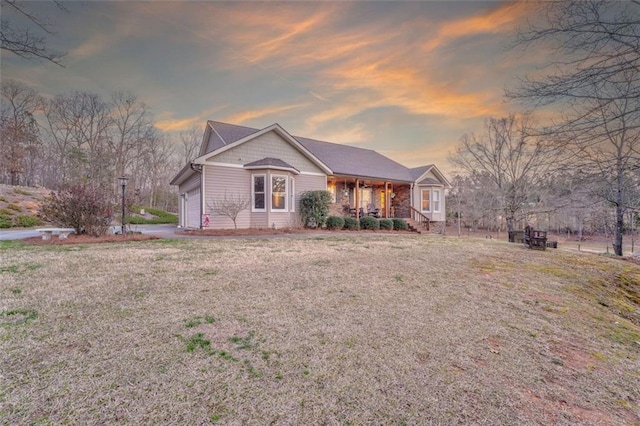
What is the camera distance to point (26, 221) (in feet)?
52.6

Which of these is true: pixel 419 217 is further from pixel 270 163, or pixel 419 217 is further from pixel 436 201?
pixel 270 163

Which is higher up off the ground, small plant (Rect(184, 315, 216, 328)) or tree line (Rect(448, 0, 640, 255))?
tree line (Rect(448, 0, 640, 255))

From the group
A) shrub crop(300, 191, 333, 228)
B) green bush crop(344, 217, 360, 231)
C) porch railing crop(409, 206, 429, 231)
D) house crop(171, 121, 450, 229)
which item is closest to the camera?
Result: house crop(171, 121, 450, 229)

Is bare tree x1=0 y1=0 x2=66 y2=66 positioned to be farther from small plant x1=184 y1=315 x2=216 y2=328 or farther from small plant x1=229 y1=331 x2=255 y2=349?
small plant x1=229 y1=331 x2=255 y2=349

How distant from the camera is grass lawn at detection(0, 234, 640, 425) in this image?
201cm

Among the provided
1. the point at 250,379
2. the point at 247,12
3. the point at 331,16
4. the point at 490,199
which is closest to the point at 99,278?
the point at 250,379

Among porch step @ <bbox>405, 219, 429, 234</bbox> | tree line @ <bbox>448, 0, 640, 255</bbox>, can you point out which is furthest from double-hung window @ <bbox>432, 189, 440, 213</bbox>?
tree line @ <bbox>448, 0, 640, 255</bbox>

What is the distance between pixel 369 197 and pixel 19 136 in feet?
102

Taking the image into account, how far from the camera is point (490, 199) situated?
2452 cm

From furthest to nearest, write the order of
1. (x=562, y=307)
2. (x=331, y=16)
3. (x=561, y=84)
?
(x=331, y=16)
(x=561, y=84)
(x=562, y=307)

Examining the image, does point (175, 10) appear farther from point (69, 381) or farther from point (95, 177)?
point (95, 177)

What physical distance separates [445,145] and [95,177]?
103 feet

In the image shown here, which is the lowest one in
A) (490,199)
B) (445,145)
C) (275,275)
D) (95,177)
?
(275,275)

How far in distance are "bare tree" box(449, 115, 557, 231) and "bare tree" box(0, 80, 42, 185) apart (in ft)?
111
